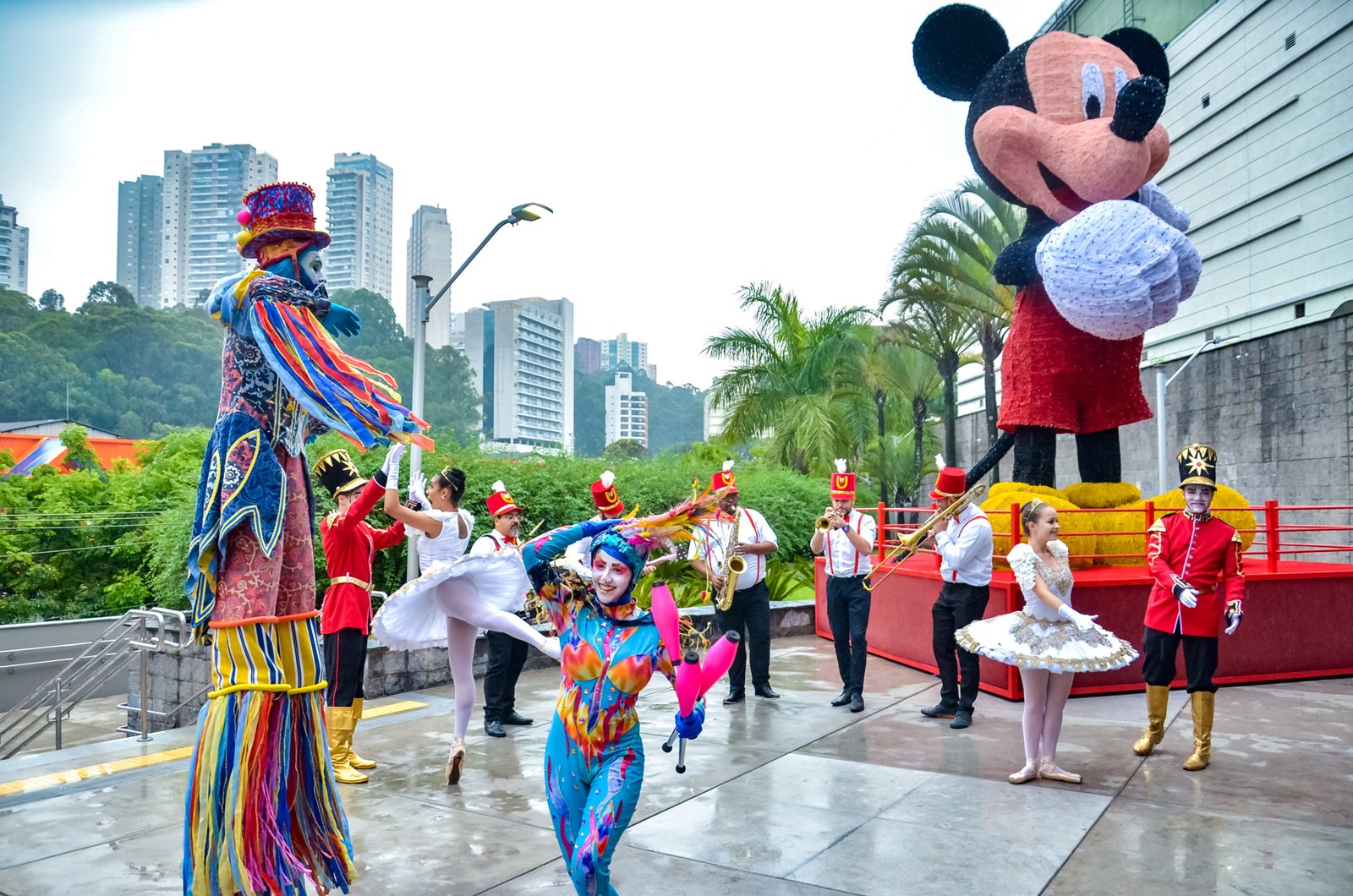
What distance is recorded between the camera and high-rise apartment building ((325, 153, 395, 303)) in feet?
270

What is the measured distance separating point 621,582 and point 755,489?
1567cm

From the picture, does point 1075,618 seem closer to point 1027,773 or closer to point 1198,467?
point 1027,773

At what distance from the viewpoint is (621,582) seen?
3.59 m

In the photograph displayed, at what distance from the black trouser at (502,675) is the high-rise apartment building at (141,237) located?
88.0m

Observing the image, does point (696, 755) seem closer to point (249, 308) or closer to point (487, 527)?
point (249, 308)

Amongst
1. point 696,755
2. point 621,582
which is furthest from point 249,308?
point 696,755

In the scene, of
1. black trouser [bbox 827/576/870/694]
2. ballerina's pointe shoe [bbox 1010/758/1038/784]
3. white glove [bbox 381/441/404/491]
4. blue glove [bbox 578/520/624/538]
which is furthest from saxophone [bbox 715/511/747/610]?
blue glove [bbox 578/520/624/538]

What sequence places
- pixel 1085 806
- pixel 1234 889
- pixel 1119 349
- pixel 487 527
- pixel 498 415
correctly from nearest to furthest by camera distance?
pixel 1234 889, pixel 1085 806, pixel 1119 349, pixel 487 527, pixel 498 415

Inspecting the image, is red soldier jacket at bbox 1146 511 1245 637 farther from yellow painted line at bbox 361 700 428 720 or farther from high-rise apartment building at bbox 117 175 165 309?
high-rise apartment building at bbox 117 175 165 309

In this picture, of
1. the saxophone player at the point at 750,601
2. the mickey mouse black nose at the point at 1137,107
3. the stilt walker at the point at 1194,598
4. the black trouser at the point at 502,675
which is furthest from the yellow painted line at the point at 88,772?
the mickey mouse black nose at the point at 1137,107

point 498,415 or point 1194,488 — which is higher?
point 498,415

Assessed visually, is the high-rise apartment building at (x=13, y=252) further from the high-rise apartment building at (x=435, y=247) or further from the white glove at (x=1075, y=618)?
the white glove at (x=1075, y=618)

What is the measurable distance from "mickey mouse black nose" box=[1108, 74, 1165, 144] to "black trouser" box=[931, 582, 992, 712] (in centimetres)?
429

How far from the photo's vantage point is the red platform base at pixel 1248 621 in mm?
8375
